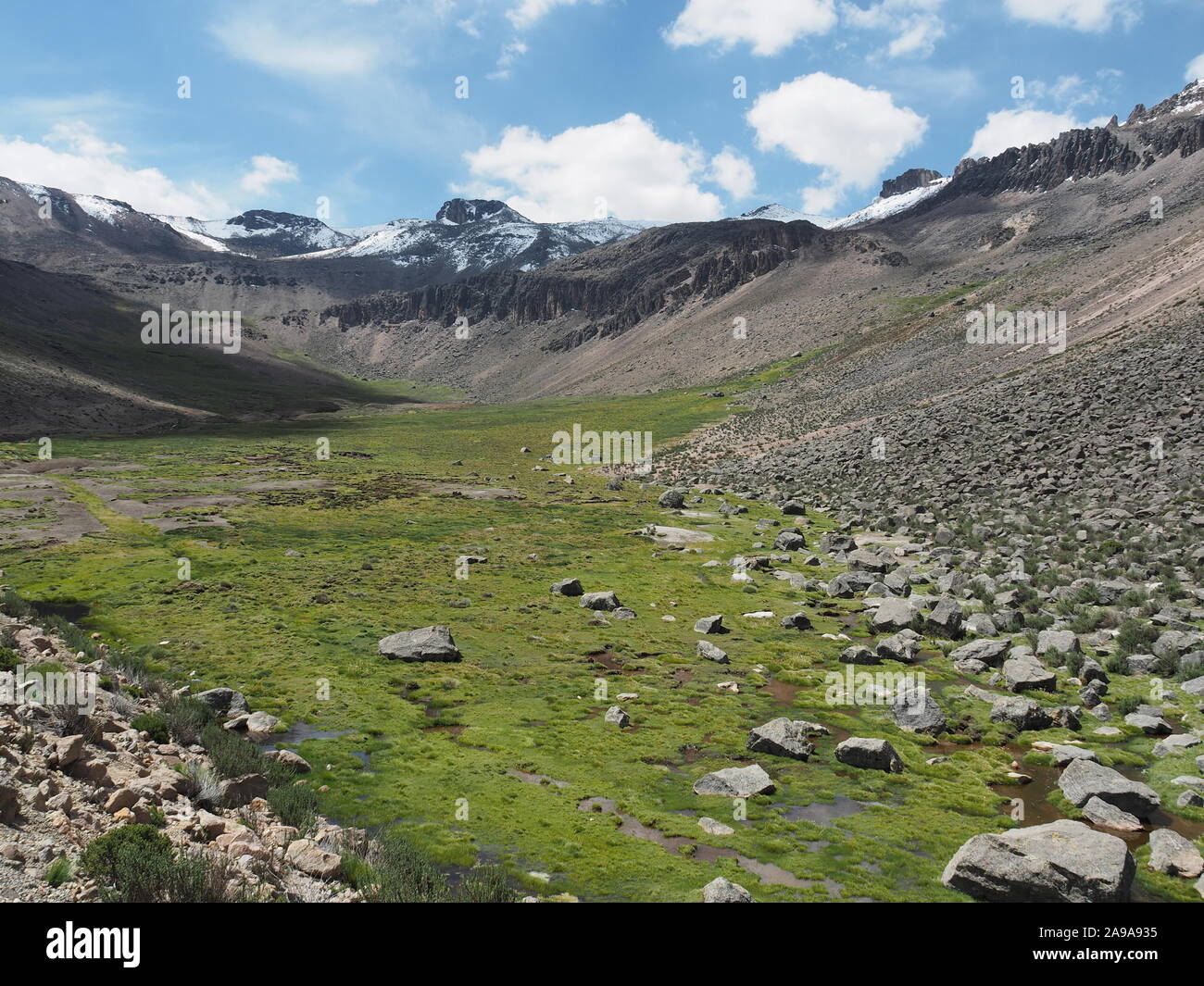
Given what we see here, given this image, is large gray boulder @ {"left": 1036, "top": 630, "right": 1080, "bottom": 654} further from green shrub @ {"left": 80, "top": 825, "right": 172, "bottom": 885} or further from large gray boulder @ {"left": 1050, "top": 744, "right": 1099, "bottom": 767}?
green shrub @ {"left": 80, "top": 825, "right": 172, "bottom": 885}

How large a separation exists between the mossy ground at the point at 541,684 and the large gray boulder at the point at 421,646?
17.9 inches

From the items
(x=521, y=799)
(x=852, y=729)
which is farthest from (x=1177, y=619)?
(x=521, y=799)

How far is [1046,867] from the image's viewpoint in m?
10.4

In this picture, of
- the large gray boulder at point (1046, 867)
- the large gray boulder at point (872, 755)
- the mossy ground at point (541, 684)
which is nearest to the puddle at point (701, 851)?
the mossy ground at point (541, 684)

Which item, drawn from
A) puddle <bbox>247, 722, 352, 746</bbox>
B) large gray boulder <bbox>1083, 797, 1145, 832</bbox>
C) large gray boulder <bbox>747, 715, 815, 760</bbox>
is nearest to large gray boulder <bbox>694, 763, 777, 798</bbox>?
large gray boulder <bbox>747, 715, 815, 760</bbox>

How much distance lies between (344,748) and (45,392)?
150 metres

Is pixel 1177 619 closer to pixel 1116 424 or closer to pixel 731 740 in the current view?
pixel 731 740

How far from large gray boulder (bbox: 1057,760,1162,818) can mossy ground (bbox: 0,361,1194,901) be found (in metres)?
1.41

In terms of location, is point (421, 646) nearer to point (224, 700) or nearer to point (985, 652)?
point (224, 700)

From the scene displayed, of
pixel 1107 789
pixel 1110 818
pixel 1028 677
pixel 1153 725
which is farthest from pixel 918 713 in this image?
pixel 1110 818

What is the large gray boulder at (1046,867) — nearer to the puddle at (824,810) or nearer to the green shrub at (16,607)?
the puddle at (824,810)

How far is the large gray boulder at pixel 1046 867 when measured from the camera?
400 inches

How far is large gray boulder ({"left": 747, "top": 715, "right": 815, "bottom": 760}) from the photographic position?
54.2 ft

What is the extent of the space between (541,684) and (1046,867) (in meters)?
14.1
